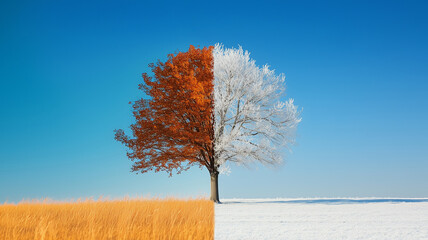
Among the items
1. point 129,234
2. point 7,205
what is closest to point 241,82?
point 7,205

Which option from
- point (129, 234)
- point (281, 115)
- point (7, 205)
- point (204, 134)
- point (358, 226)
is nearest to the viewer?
point (129, 234)

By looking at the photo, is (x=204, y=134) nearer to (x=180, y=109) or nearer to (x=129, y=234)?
(x=180, y=109)

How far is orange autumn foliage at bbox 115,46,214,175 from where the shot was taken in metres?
19.1

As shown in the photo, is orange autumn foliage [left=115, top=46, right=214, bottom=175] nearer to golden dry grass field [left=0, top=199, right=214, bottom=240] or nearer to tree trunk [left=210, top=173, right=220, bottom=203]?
tree trunk [left=210, top=173, right=220, bottom=203]

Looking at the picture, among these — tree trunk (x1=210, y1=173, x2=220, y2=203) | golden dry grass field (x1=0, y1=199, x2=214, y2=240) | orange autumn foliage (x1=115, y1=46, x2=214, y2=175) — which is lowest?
golden dry grass field (x1=0, y1=199, x2=214, y2=240)

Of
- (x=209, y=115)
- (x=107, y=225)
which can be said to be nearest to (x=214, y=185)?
(x=209, y=115)

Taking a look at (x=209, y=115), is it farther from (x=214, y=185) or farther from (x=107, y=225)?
(x=107, y=225)

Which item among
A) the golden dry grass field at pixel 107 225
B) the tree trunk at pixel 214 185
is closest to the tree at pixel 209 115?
the tree trunk at pixel 214 185

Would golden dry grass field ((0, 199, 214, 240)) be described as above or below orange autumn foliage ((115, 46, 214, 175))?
below

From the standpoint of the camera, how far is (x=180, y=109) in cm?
1936

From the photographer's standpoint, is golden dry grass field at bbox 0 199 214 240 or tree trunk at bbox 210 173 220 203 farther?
tree trunk at bbox 210 173 220 203

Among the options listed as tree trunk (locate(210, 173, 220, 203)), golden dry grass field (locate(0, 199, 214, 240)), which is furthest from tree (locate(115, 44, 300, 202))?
golden dry grass field (locate(0, 199, 214, 240))

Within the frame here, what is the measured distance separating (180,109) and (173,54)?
3.18 m

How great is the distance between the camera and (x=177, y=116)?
19641mm
